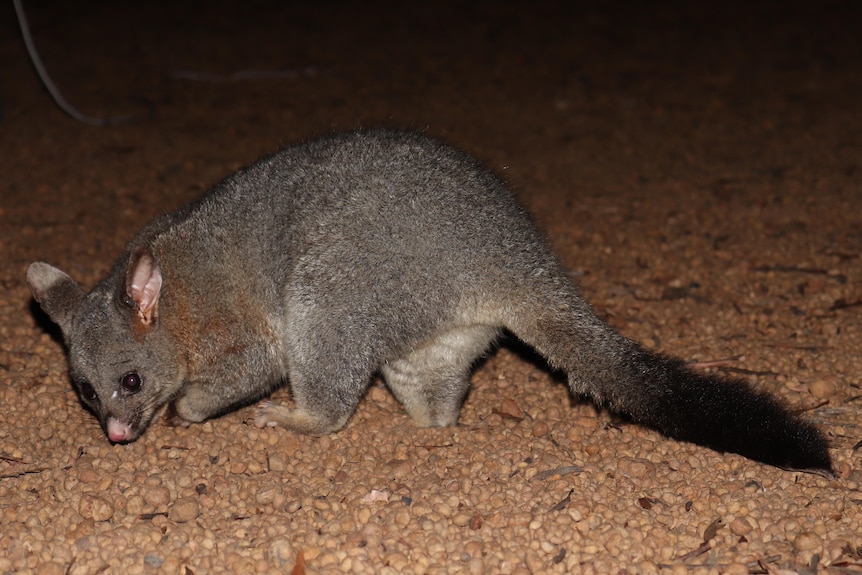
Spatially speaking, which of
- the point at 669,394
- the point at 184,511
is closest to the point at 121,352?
the point at 184,511

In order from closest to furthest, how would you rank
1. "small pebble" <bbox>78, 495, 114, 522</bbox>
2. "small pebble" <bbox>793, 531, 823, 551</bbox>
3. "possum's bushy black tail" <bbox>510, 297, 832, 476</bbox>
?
"small pebble" <bbox>793, 531, 823, 551</bbox> → "possum's bushy black tail" <bbox>510, 297, 832, 476</bbox> → "small pebble" <bbox>78, 495, 114, 522</bbox>

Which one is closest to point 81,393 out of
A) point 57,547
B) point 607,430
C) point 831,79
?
point 57,547

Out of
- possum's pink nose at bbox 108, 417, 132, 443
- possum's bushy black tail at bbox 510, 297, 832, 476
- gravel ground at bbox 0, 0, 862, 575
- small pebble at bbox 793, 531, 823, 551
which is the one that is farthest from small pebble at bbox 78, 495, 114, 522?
small pebble at bbox 793, 531, 823, 551

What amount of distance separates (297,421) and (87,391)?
44.5 inches

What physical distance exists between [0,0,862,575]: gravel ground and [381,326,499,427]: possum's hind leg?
0.56 feet

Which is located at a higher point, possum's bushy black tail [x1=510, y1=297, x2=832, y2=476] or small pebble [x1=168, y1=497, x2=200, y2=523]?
possum's bushy black tail [x1=510, y1=297, x2=832, y2=476]

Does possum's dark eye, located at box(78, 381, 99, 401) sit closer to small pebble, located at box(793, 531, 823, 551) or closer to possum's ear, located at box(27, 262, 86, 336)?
possum's ear, located at box(27, 262, 86, 336)

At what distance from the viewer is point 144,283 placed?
15.9 feet

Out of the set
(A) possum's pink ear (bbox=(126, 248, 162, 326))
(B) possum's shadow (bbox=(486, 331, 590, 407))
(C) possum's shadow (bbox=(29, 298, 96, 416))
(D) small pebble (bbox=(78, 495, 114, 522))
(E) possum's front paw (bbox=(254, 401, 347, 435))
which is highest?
(A) possum's pink ear (bbox=(126, 248, 162, 326))

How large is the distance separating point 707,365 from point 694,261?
157cm

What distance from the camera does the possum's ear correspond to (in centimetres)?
518

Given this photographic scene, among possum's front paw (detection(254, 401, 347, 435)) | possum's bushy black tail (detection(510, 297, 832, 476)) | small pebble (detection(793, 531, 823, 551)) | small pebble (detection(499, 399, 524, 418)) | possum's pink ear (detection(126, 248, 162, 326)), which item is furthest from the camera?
small pebble (detection(499, 399, 524, 418))

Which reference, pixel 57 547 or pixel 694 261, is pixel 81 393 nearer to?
pixel 57 547

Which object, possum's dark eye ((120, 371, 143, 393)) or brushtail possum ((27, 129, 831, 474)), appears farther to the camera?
possum's dark eye ((120, 371, 143, 393))
